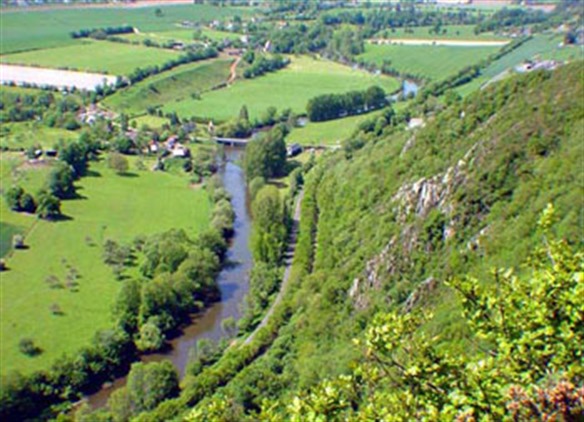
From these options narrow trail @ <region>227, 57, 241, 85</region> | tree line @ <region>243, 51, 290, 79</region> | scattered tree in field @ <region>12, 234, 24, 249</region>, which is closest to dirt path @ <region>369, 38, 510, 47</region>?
tree line @ <region>243, 51, 290, 79</region>

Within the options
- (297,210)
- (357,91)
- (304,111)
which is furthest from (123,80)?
(297,210)

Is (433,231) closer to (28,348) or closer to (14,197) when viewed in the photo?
(28,348)

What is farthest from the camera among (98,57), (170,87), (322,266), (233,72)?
(98,57)

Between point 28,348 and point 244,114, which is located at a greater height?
point 28,348

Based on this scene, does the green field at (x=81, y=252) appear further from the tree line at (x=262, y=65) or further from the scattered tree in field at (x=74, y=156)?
the tree line at (x=262, y=65)

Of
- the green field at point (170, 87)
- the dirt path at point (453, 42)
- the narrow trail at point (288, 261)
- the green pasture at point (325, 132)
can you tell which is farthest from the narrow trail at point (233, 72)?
the narrow trail at point (288, 261)

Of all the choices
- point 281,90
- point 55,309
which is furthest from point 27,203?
point 281,90
